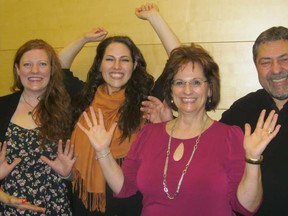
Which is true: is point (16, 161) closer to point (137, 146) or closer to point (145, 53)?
point (137, 146)

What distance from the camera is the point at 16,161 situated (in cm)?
178

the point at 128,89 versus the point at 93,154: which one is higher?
the point at 128,89

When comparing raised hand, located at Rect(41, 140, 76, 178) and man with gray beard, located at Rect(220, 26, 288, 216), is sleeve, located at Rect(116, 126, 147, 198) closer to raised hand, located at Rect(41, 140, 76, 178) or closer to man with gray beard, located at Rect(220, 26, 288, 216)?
raised hand, located at Rect(41, 140, 76, 178)

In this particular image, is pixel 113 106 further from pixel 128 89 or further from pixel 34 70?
pixel 34 70

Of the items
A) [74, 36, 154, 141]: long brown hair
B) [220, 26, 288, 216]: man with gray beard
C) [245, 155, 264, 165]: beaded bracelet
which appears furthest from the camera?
[74, 36, 154, 141]: long brown hair

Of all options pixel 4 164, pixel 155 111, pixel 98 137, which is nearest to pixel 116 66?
pixel 155 111

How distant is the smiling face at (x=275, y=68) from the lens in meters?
1.75

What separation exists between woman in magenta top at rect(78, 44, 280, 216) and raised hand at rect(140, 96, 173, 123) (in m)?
0.20

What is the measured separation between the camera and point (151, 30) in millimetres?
2594

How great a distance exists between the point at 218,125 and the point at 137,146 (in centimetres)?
40

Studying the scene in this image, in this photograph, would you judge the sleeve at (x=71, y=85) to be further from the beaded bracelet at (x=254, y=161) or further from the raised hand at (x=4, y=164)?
the beaded bracelet at (x=254, y=161)

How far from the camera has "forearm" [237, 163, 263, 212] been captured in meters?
1.31

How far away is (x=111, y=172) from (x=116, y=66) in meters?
0.72

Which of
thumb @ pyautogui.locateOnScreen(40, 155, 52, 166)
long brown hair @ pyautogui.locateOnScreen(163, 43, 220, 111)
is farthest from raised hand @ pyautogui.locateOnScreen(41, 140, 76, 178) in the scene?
long brown hair @ pyautogui.locateOnScreen(163, 43, 220, 111)
